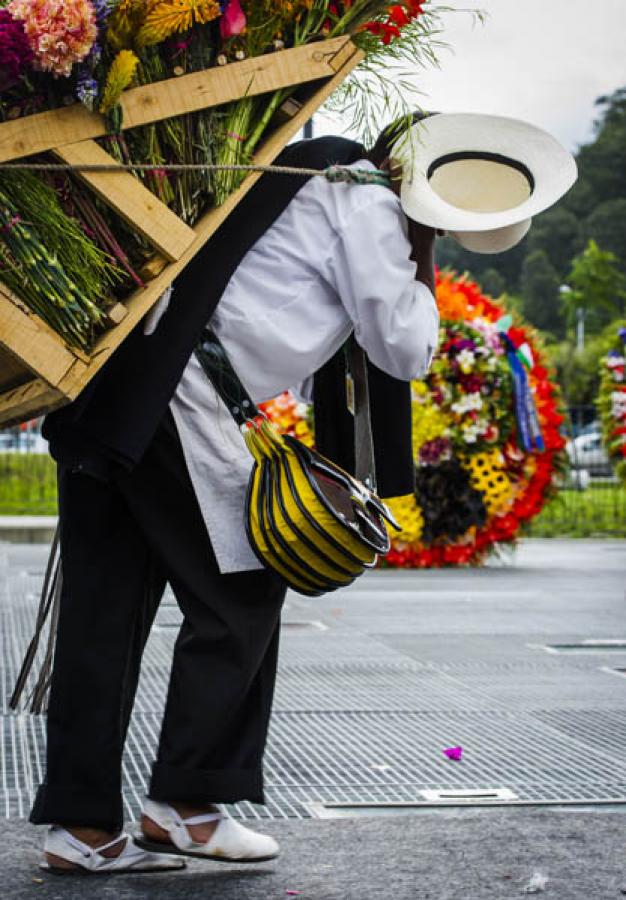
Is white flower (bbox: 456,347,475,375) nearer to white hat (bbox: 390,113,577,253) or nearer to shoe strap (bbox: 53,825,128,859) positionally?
white hat (bbox: 390,113,577,253)

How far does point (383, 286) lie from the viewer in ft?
10.1

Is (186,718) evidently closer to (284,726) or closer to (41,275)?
(41,275)

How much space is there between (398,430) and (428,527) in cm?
744

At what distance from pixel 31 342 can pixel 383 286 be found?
0.76m

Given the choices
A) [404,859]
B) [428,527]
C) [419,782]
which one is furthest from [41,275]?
[428,527]

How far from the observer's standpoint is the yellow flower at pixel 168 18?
2801 mm

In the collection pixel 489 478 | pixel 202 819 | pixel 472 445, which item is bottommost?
pixel 202 819

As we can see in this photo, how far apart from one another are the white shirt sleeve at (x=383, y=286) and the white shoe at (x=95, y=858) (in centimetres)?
120

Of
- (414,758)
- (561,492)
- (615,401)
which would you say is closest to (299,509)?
(414,758)

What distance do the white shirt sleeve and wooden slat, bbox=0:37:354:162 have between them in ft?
0.97

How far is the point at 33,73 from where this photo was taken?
2.83 m

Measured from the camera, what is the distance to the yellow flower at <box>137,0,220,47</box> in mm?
2801

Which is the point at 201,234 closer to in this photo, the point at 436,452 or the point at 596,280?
the point at 436,452

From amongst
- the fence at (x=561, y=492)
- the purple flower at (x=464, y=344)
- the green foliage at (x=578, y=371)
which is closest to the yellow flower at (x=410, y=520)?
the purple flower at (x=464, y=344)
